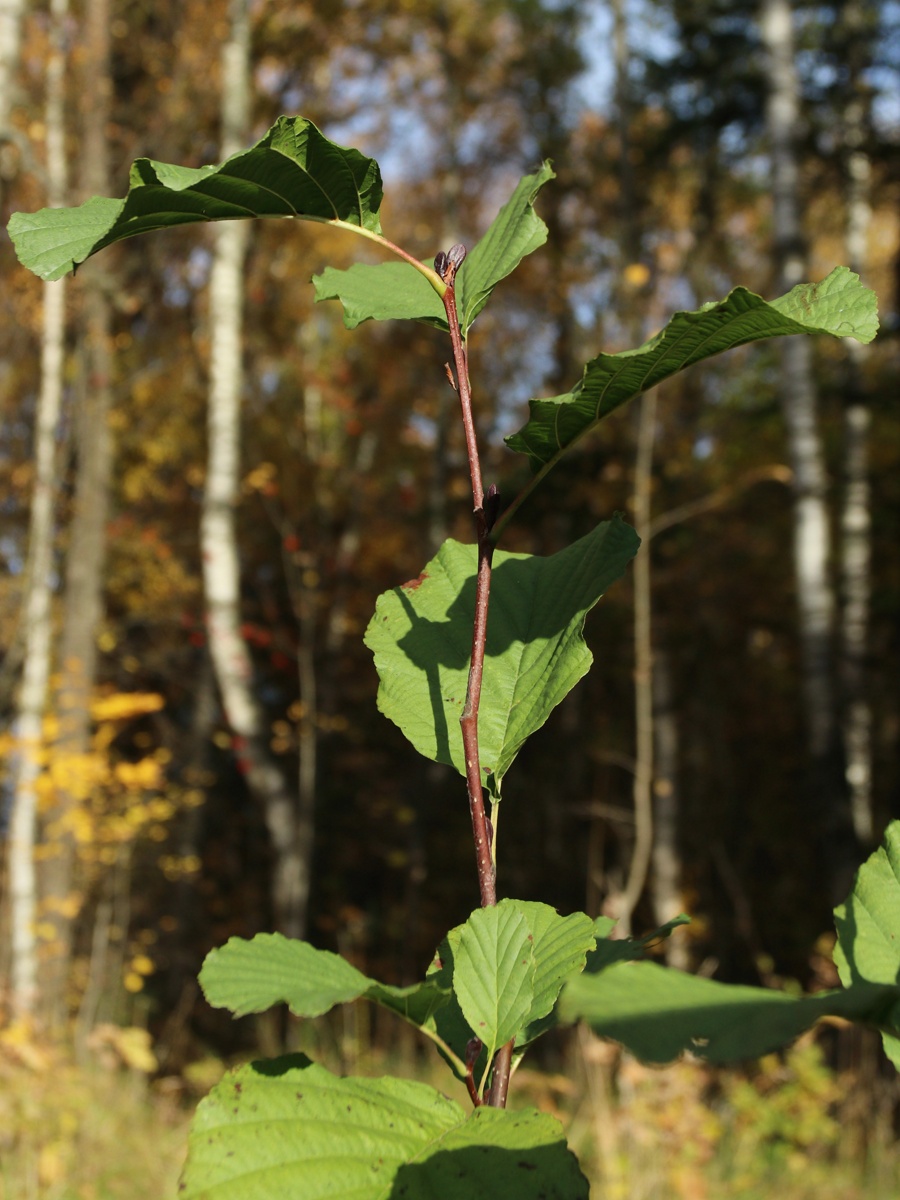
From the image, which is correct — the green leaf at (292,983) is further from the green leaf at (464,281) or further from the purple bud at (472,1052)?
the green leaf at (464,281)

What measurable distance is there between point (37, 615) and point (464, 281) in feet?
18.7

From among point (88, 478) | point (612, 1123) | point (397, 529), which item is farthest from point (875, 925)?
point (397, 529)

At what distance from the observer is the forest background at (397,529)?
5258 millimetres

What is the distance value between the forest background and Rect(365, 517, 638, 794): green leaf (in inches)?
116

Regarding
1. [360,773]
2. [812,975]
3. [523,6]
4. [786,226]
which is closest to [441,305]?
[786,226]

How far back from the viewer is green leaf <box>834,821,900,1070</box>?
38cm

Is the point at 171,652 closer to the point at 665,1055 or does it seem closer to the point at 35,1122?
the point at 35,1122

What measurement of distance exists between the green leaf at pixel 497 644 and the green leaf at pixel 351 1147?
154 millimetres

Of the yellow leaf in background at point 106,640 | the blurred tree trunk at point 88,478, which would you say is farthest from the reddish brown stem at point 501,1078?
the yellow leaf in background at point 106,640

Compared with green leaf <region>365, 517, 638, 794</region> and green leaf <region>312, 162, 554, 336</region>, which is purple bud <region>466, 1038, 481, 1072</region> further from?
green leaf <region>312, 162, 554, 336</region>

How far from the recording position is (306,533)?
27.9 feet

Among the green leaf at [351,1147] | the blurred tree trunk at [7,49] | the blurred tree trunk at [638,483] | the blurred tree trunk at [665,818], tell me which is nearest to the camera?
the green leaf at [351,1147]

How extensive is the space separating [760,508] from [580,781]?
10.6ft

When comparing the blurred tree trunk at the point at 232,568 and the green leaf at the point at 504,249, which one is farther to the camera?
the blurred tree trunk at the point at 232,568
